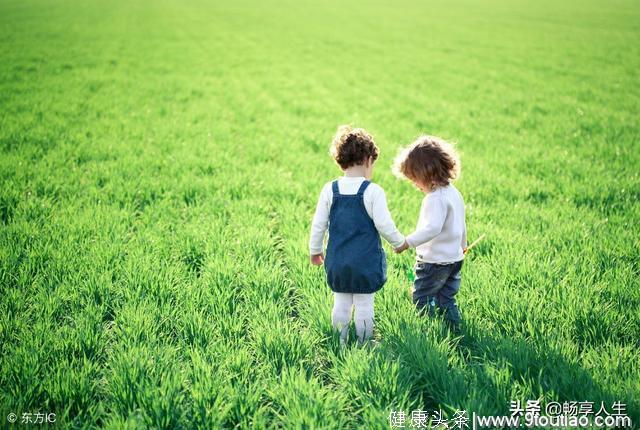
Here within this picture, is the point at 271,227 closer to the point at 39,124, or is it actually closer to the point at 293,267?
the point at 293,267

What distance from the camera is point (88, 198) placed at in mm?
4629

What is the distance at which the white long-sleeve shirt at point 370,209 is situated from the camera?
2.47m

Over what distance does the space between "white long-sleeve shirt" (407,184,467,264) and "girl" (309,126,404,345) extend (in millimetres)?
192

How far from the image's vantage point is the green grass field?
2.23 metres

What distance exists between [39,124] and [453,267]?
303 inches

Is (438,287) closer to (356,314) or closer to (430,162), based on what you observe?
(356,314)

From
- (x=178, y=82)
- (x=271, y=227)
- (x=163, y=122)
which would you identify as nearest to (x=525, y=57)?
(x=178, y=82)

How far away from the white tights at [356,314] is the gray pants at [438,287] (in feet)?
1.36

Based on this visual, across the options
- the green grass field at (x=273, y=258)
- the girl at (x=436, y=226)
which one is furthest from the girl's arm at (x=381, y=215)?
the green grass field at (x=273, y=258)

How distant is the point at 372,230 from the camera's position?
2.56m

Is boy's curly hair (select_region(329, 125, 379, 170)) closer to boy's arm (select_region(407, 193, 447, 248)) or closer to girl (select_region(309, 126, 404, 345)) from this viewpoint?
girl (select_region(309, 126, 404, 345))

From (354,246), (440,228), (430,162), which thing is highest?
(430,162)

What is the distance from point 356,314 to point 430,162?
1091mm

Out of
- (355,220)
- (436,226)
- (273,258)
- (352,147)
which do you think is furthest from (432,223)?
(273,258)
